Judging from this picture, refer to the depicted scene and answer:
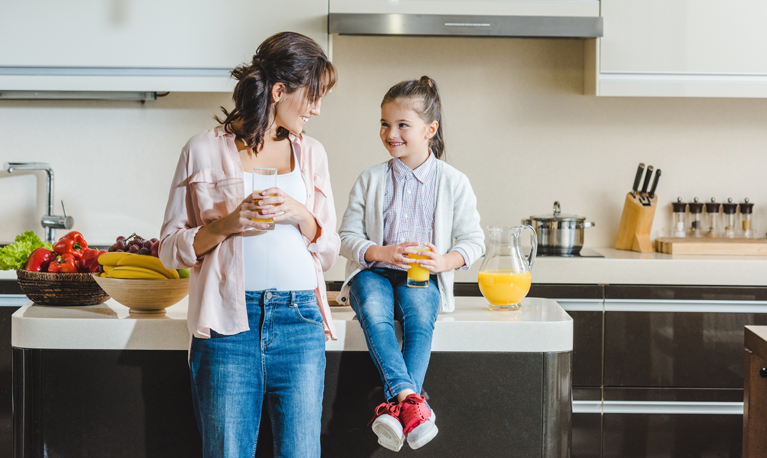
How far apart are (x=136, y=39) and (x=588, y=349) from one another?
2048mm

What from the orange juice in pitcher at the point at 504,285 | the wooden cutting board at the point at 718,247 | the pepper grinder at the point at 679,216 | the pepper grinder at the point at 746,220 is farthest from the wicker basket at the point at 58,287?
the pepper grinder at the point at 746,220

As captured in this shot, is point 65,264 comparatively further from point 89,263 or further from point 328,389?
point 328,389

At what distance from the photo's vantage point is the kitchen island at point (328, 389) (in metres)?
1.31

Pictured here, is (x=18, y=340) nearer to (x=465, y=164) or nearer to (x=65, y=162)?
(x=65, y=162)

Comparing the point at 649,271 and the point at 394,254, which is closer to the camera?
the point at 394,254

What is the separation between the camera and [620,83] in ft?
8.45

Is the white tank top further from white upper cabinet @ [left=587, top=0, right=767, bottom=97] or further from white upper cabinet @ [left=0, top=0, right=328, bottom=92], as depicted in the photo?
white upper cabinet @ [left=587, top=0, right=767, bottom=97]

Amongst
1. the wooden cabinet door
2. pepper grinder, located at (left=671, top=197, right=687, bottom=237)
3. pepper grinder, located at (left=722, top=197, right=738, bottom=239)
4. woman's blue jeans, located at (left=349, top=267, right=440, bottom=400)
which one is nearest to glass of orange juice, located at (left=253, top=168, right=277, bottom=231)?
woman's blue jeans, located at (left=349, top=267, right=440, bottom=400)

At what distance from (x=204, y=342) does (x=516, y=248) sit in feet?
2.28

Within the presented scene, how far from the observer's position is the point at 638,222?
2.75 m

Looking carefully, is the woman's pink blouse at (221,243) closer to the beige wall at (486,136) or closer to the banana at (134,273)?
the banana at (134,273)

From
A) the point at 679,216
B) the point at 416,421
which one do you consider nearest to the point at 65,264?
the point at 416,421

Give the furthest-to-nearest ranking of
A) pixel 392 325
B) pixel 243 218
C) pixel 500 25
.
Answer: pixel 500 25 → pixel 392 325 → pixel 243 218

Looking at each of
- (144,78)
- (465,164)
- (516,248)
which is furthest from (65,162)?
(516,248)
